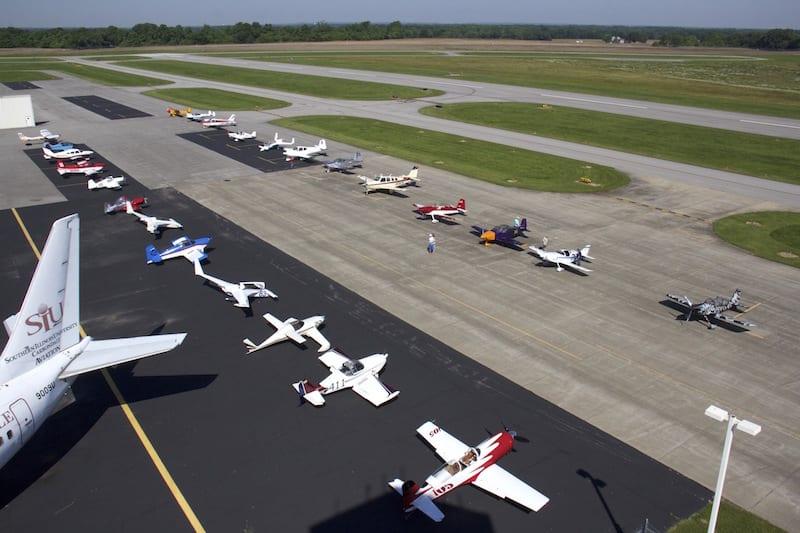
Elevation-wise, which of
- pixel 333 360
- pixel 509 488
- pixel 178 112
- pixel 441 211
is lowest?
pixel 509 488

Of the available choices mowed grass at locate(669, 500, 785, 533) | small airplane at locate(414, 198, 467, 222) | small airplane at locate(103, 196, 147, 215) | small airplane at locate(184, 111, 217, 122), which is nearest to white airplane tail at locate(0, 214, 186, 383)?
mowed grass at locate(669, 500, 785, 533)

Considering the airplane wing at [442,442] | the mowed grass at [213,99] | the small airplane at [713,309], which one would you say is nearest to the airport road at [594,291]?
the small airplane at [713,309]

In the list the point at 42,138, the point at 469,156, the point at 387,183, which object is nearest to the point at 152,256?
the point at 387,183

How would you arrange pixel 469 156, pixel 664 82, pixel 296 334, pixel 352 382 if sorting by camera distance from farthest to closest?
pixel 664 82 → pixel 469 156 → pixel 296 334 → pixel 352 382

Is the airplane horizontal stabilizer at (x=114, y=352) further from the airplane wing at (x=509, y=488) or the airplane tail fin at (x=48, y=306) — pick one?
the airplane wing at (x=509, y=488)

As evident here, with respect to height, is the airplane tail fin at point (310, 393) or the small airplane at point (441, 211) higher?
the small airplane at point (441, 211)

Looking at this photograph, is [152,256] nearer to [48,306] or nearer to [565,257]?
[48,306]

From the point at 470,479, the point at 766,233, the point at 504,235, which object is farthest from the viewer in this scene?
the point at 766,233
